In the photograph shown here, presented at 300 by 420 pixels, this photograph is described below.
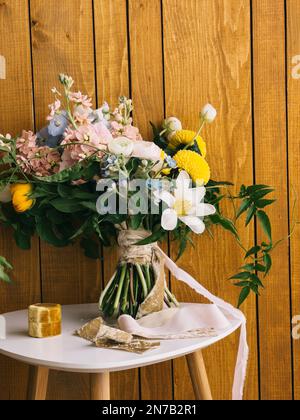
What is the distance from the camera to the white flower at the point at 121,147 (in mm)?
953

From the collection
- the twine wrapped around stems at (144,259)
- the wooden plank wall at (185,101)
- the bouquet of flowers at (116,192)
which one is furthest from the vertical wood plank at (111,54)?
the twine wrapped around stems at (144,259)

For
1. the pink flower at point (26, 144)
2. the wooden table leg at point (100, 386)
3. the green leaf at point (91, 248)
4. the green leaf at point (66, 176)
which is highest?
the pink flower at point (26, 144)

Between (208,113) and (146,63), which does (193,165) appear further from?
Result: (146,63)

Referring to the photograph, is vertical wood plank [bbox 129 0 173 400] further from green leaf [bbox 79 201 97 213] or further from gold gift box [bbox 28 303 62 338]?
gold gift box [bbox 28 303 62 338]

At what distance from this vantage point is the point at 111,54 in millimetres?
1247

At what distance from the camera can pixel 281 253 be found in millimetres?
1277

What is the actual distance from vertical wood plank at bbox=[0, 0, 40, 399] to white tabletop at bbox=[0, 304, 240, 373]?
0.21 metres

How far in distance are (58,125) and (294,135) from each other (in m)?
0.52

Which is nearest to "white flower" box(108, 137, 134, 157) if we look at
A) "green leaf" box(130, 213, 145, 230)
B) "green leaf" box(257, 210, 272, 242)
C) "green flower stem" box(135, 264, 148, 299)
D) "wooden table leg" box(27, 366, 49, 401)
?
"green leaf" box(130, 213, 145, 230)

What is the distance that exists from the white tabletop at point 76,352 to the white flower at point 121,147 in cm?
32

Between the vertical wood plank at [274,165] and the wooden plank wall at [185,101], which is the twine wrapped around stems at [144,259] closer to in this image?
the wooden plank wall at [185,101]

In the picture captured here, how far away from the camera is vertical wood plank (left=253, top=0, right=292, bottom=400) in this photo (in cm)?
126

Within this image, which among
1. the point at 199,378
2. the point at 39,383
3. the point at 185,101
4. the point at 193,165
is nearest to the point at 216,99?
the point at 185,101
